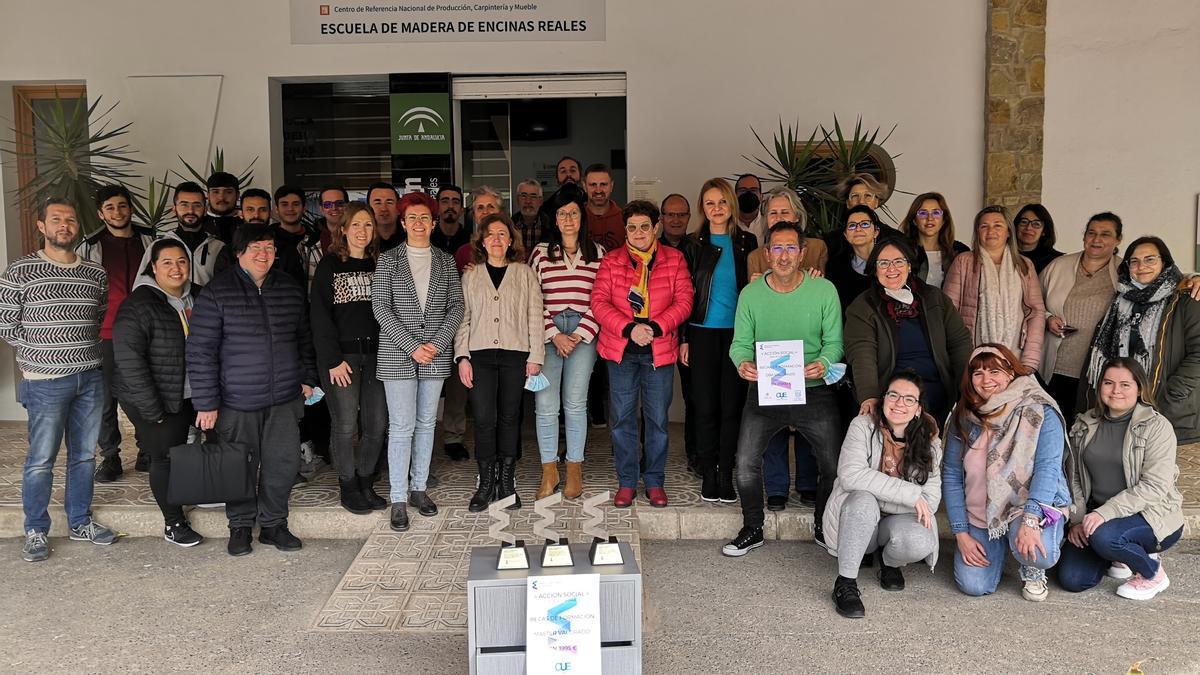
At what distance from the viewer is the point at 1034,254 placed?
5223 mm

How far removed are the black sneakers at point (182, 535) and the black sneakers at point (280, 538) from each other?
1.09ft

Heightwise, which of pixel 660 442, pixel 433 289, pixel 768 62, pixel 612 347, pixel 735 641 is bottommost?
pixel 735 641

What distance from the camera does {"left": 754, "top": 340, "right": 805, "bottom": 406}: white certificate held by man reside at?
4.19 meters

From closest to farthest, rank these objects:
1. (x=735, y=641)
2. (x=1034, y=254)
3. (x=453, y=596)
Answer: (x=735, y=641), (x=453, y=596), (x=1034, y=254)

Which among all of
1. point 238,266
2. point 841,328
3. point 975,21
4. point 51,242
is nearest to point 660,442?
point 841,328

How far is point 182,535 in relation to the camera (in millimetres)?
4676

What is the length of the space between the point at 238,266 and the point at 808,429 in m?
2.86

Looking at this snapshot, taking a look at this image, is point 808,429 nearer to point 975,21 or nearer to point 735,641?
point 735,641

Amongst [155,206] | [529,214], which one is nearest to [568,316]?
[529,214]

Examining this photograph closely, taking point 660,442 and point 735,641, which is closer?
point 735,641

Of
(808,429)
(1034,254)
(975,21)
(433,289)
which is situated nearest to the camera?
(808,429)

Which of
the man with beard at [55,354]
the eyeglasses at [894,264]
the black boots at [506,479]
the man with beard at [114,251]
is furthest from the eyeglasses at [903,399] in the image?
the man with beard at [114,251]

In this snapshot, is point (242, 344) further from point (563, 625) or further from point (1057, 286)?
point (1057, 286)

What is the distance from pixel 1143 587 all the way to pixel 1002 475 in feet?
2.56
